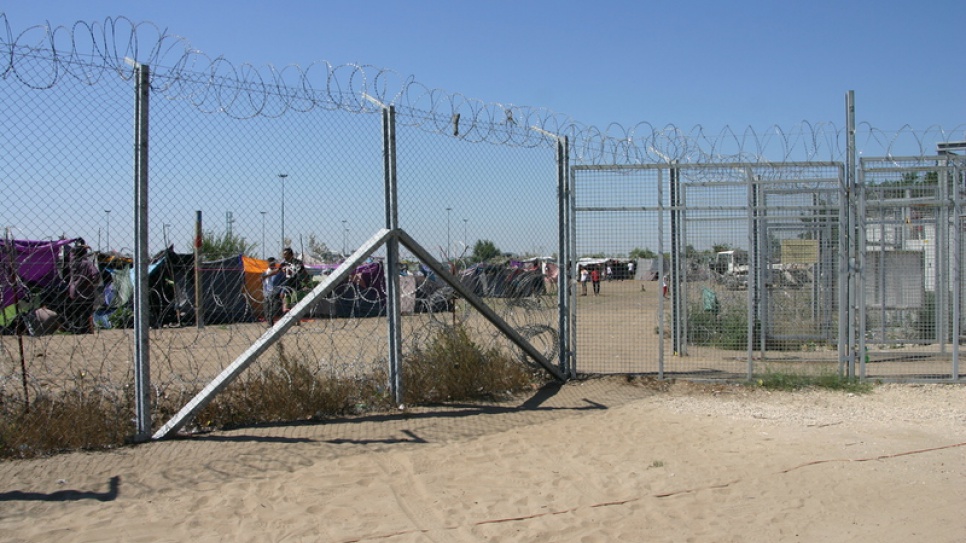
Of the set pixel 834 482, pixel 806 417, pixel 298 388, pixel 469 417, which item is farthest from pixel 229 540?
pixel 806 417

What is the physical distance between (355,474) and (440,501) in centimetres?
77

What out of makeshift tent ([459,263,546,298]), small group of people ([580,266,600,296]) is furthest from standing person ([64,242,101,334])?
small group of people ([580,266,600,296])

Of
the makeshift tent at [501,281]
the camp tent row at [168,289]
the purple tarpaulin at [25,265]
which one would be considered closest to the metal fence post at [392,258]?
the camp tent row at [168,289]

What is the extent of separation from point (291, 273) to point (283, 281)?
0.22 metres

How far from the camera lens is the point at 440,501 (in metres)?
5.00

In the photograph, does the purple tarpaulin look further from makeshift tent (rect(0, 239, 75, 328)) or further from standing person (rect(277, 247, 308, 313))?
standing person (rect(277, 247, 308, 313))

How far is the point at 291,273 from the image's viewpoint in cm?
775

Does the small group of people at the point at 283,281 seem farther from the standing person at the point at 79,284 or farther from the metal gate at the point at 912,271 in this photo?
the metal gate at the point at 912,271

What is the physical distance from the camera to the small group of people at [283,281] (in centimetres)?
726

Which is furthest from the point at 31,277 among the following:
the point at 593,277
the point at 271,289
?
the point at 593,277

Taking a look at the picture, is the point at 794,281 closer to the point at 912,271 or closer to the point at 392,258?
the point at 912,271

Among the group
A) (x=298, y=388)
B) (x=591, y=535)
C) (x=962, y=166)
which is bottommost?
(x=591, y=535)

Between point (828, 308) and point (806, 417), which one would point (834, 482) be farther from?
point (828, 308)

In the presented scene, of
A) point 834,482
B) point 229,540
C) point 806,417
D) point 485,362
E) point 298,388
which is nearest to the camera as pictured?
point 229,540
